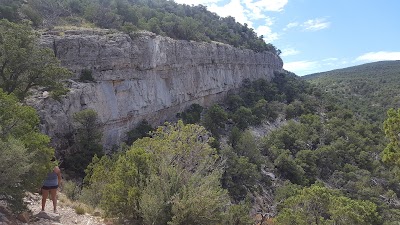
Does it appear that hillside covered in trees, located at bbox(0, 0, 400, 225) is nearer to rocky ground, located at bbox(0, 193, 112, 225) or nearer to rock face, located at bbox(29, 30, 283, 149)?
rocky ground, located at bbox(0, 193, 112, 225)

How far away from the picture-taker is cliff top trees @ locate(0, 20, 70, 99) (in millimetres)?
18000

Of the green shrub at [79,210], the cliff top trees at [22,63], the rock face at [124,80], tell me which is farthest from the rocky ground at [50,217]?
the rock face at [124,80]

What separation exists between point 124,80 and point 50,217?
23.3 meters

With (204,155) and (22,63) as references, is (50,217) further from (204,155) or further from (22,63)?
(22,63)

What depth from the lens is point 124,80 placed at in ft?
104

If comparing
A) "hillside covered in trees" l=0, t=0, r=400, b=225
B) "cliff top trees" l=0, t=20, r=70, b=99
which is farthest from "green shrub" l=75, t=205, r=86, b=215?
"cliff top trees" l=0, t=20, r=70, b=99

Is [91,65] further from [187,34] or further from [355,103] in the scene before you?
[355,103]

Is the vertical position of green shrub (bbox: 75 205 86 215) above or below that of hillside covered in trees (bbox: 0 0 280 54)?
below

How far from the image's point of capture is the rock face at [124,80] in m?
26.1

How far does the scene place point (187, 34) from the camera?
45812mm

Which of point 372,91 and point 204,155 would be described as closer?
point 204,155

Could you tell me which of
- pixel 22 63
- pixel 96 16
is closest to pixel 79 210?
pixel 22 63

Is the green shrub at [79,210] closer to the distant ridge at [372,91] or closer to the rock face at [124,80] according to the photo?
the rock face at [124,80]

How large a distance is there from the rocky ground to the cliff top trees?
8850 millimetres
